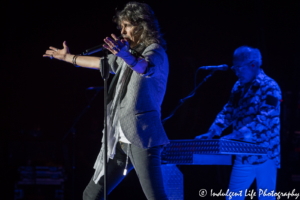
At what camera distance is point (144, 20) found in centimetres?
228

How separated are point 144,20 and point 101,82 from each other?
3.56 m

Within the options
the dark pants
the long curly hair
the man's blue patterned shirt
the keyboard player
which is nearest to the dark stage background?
the keyboard player

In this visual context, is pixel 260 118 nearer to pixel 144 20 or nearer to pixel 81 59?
pixel 144 20

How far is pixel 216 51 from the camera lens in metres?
5.10

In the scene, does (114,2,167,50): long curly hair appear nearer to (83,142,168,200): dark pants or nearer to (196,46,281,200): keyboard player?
(83,142,168,200): dark pants

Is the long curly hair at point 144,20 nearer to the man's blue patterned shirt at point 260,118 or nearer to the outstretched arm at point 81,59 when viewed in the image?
the outstretched arm at point 81,59

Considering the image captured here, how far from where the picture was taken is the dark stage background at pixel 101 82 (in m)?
5.00

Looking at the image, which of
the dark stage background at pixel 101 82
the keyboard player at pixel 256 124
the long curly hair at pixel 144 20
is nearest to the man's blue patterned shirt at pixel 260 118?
the keyboard player at pixel 256 124

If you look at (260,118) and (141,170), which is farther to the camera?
(260,118)

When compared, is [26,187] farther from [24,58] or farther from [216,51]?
[216,51]

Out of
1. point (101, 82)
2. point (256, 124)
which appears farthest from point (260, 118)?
point (101, 82)

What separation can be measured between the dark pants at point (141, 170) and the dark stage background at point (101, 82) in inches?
124

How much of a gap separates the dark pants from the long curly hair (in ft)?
2.20

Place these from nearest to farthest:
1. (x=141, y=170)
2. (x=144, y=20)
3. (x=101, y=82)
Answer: (x=141, y=170), (x=144, y=20), (x=101, y=82)
